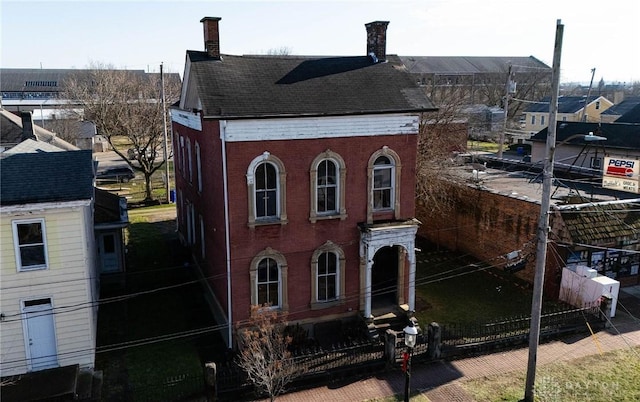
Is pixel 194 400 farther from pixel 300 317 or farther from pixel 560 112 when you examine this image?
pixel 560 112

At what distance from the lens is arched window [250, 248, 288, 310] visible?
60.7ft

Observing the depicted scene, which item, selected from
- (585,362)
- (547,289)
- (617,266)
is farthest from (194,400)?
(617,266)

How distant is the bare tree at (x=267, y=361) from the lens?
588 inches

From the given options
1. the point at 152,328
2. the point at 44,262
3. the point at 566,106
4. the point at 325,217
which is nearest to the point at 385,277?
the point at 325,217

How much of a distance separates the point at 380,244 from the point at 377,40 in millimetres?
8947

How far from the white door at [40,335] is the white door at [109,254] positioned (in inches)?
339

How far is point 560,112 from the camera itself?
247ft

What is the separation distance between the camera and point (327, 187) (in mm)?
19016

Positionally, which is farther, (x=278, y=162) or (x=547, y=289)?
(x=547, y=289)

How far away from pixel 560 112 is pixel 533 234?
58154 millimetres

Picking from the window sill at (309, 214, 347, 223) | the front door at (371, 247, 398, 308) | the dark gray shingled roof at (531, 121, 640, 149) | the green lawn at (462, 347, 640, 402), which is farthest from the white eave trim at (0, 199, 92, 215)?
the dark gray shingled roof at (531, 121, 640, 149)

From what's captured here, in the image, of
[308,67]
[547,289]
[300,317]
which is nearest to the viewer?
[300,317]

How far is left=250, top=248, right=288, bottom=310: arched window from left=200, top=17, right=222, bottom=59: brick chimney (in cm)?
794

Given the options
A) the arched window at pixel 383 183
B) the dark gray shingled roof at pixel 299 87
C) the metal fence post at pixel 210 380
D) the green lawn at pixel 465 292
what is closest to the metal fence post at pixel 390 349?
the green lawn at pixel 465 292
